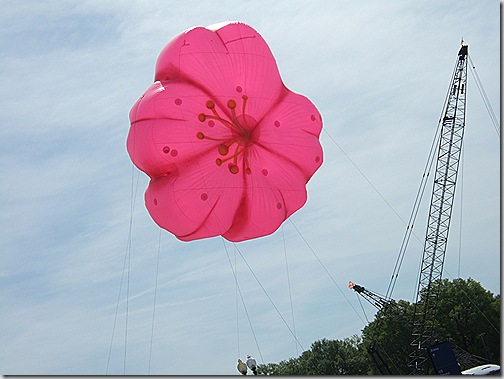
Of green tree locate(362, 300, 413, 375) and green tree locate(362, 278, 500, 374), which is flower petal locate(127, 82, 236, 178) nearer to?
green tree locate(362, 278, 500, 374)

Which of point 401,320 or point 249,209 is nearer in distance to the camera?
point 249,209

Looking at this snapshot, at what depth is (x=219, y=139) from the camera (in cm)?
2847

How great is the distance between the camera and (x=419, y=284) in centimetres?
7250

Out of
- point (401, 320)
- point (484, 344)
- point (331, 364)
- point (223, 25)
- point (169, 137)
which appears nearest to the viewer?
point (169, 137)

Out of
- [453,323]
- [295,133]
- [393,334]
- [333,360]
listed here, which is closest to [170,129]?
[295,133]

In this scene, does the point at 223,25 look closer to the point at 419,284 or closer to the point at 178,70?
the point at 178,70

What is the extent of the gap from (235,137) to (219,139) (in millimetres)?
701

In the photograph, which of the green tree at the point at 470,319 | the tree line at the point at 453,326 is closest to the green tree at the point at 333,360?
the tree line at the point at 453,326

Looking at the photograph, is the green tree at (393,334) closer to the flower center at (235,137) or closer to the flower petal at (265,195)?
the flower petal at (265,195)

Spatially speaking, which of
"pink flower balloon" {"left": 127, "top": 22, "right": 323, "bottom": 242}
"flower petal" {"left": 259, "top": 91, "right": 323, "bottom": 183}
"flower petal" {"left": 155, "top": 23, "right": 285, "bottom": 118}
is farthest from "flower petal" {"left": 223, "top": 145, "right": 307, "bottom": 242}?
"flower petal" {"left": 155, "top": 23, "right": 285, "bottom": 118}

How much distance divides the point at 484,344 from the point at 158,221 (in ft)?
165

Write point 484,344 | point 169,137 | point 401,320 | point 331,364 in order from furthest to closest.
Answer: point 331,364 → point 401,320 → point 484,344 → point 169,137

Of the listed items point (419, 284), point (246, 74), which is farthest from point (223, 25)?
point (419, 284)

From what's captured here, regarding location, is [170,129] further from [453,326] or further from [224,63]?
[453,326]
